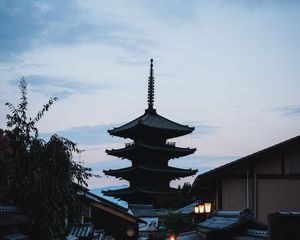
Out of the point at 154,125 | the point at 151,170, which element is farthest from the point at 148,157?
the point at 154,125

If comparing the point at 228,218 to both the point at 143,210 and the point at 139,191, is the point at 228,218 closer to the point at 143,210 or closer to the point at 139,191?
the point at 143,210

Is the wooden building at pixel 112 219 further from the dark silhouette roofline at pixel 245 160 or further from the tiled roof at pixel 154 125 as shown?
the tiled roof at pixel 154 125

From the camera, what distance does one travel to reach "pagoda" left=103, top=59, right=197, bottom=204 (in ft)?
151

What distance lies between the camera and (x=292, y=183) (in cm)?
1619

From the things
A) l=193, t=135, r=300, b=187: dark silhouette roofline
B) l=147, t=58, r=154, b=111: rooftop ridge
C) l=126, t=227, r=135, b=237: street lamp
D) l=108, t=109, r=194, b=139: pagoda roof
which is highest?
l=147, t=58, r=154, b=111: rooftop ridge

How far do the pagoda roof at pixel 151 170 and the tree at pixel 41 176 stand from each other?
32.1 metres

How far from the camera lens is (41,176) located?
11.4m

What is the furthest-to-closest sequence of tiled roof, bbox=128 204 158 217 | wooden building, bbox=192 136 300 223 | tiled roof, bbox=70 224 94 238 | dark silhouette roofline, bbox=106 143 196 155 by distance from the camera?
dark silhouette roofline, bbox=106 143 196 155 < tiled roof, bbox=128 204 158 217 < tiled roof, bbox=70 224 94 238 < wooden building, bbox=192 136 300 223

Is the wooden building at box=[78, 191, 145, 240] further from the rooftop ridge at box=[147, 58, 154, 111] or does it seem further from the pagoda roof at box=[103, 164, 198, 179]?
the rooftop ridge at box=[147, 58, 154, 111]

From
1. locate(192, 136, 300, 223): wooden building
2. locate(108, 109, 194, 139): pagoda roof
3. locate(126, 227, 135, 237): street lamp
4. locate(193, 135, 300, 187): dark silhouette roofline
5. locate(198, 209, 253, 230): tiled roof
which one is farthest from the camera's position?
locate(108, 109, 194, 139): pagoda roof

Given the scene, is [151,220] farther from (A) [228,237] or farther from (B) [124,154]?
(A) [228,237]

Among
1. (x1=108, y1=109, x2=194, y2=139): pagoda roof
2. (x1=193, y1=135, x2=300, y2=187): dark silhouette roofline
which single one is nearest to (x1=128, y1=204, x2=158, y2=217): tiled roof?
(x1=108, y1=109, x2=194, y2=139): pagoda roof

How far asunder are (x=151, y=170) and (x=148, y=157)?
6.53ft

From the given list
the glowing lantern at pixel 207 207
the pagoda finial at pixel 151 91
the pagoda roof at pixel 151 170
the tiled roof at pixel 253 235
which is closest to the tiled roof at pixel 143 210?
the pagoda roof at pixel 151 170
